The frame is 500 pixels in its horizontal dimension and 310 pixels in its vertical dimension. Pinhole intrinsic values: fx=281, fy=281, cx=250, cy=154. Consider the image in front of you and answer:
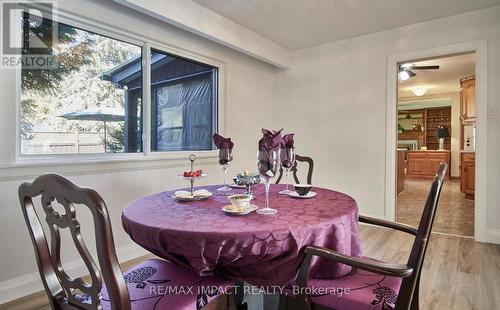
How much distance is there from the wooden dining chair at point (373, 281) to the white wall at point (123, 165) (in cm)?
194

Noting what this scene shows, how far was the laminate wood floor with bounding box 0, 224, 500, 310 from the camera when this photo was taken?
6.09 ft

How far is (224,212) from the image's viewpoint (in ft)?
4.23

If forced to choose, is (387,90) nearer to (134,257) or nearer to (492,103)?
(492,103)

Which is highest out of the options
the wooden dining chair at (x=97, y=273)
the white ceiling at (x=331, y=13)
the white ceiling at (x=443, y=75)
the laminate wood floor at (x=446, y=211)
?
the white ceiling at (x=443, y=75)

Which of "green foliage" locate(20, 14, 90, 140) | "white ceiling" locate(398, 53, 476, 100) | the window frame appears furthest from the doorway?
"green foliage" locate(20, 14, 90, 140)

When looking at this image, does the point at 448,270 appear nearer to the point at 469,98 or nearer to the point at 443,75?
the point at 469,98

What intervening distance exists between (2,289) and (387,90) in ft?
13.8

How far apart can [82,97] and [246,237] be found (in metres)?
2.13

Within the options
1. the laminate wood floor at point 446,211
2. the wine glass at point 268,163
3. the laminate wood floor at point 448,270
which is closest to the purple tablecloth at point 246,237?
the wine glass at point 268,163

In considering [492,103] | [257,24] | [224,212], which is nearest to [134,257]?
[224,212]

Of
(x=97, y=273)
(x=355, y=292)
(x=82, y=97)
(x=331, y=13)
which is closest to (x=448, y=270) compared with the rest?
(x=355, y=292)

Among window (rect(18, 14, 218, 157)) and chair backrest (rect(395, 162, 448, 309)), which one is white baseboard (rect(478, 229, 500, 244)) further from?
window (rect(18, 14, 218, 157))

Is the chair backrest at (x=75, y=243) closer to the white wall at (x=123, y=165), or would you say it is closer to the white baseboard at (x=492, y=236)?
the white wall at (x=123, y=165)

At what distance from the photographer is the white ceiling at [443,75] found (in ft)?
16.1
